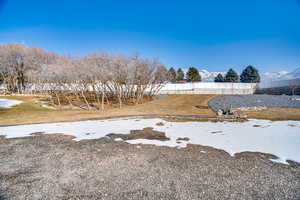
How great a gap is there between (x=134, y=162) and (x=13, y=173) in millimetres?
2733

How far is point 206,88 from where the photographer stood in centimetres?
3494

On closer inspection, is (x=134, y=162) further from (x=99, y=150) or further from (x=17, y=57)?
(x=17, y=57)

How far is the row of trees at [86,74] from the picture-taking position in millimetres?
14237

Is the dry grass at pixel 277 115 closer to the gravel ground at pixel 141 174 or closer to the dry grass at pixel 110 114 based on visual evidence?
the dry grass at pixel 110 114

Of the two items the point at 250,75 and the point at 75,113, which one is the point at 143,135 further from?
the point at 250,75

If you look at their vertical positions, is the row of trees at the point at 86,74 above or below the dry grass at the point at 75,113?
above

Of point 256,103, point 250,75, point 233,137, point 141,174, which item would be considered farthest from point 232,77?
point 141,174

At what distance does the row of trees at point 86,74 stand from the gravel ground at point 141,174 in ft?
34.7

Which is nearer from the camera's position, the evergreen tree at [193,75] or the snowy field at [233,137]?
the snowy field at [233,137]

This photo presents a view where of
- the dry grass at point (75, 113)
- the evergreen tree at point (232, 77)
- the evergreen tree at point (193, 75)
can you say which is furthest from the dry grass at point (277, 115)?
the evergreen tree at point (232, 77)

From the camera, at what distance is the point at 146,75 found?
2028cm

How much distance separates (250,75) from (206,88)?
24008 mm

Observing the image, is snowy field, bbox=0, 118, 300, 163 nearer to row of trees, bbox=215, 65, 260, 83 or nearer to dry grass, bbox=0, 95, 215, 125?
dry grass, bbox=0, 95, 215, 125

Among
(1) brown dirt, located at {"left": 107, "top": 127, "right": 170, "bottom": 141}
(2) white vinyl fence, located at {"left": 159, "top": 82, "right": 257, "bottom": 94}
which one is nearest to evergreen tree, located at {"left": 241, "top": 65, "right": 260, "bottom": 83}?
(2) white vinyl fence, located at {"left": 159, "top": 82, "right": 257, "bottom": 94}
